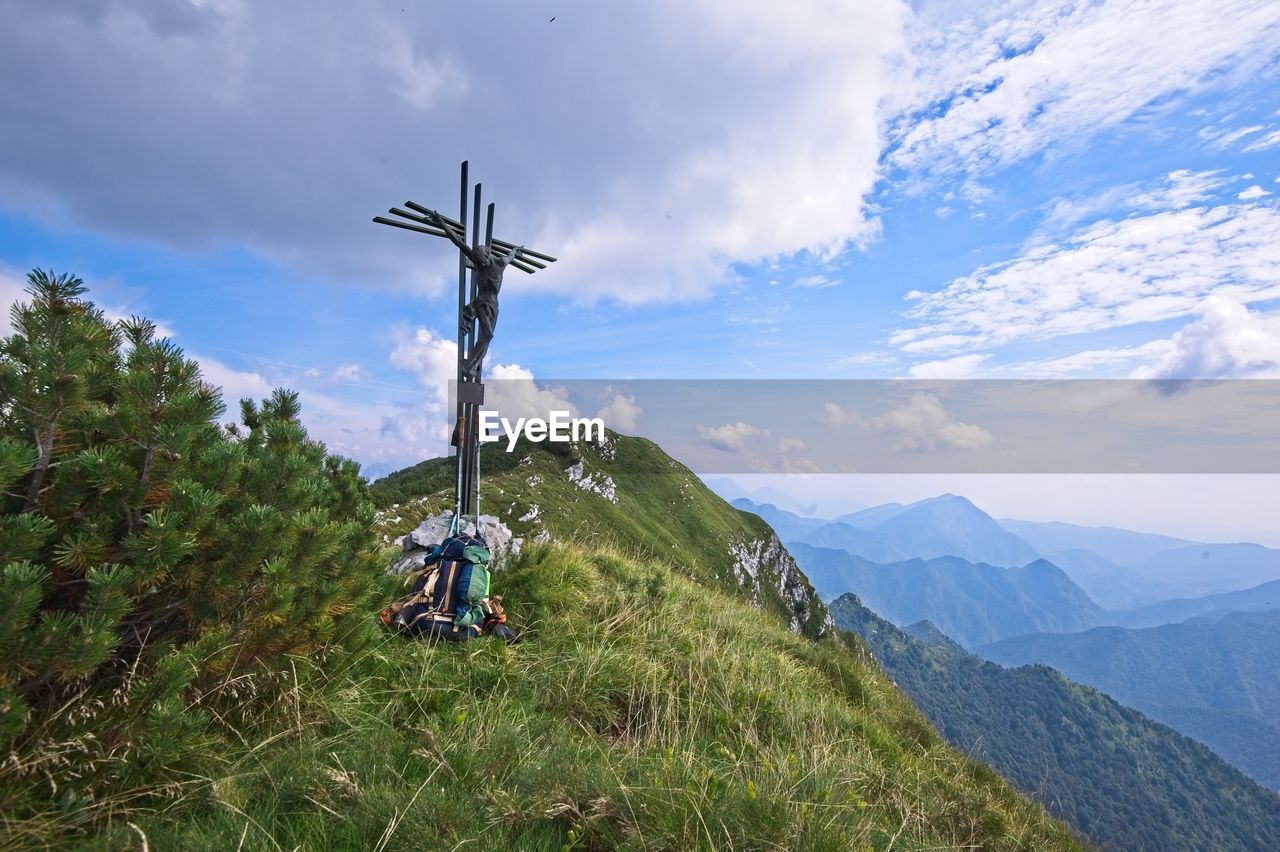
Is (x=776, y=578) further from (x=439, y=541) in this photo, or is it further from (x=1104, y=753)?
(x=1104, y=753)

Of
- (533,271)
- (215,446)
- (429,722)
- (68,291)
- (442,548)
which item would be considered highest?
(533,271)

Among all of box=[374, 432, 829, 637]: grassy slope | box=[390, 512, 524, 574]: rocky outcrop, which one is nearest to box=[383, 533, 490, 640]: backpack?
box=[390, 512, 524, 574]: rocky outcrop

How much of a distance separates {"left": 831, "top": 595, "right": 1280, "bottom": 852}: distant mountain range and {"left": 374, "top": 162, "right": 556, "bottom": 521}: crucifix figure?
4611 inches

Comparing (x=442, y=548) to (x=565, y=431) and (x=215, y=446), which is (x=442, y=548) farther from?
(x=565, y=431)

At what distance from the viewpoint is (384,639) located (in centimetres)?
556

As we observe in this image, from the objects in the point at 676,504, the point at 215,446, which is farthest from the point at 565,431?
the point at 215,446

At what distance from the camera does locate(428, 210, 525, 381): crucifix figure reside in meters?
7.96

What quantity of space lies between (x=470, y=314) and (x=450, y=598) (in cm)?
373

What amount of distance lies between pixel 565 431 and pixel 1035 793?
72731 millimetres

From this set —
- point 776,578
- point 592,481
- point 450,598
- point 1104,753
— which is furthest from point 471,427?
point 1104,753

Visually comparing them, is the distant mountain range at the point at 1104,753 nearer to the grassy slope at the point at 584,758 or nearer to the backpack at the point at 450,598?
the grassy slope at the point at 584,758

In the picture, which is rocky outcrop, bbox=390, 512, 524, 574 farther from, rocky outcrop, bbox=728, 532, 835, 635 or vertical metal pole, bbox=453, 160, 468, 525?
rocky outcrop, bbox=728, 532, 835, 635

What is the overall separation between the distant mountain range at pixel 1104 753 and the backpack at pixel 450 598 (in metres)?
118

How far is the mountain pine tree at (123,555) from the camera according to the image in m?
2.72
